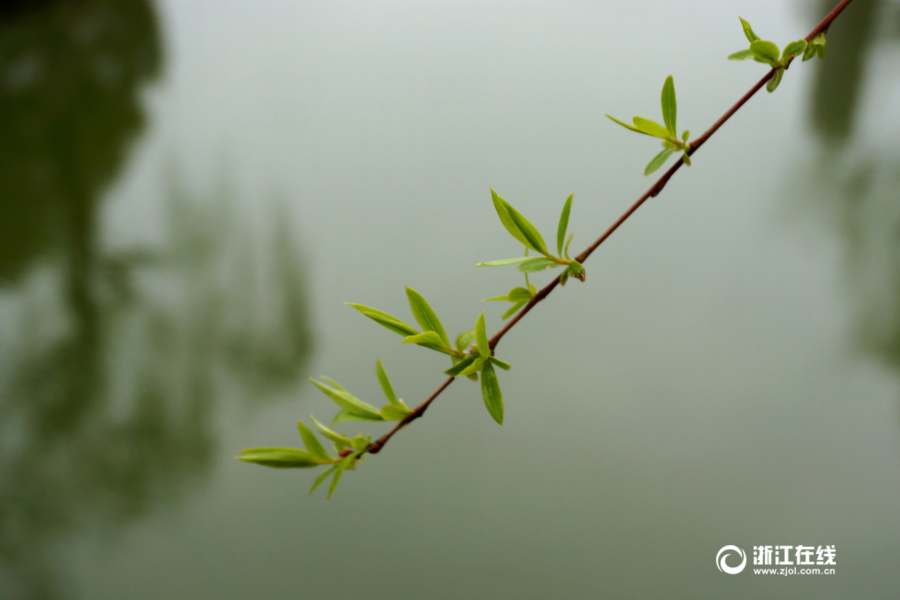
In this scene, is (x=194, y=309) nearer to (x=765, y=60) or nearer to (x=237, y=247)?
(x=237, y=247)

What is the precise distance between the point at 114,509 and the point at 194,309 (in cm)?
29

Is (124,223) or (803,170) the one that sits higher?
(803,170)

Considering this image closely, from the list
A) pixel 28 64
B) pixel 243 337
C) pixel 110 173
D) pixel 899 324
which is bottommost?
pixel 243 337

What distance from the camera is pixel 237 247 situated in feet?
3.06

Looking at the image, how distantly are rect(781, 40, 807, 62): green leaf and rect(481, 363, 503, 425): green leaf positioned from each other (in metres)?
0.09

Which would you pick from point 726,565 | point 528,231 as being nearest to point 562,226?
point 528,231

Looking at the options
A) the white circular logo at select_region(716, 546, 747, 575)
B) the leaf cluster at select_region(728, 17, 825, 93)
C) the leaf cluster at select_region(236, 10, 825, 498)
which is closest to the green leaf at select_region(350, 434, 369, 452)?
the leaf cluster at select_region(236, 10, 825, 498)

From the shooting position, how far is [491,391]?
11 cm

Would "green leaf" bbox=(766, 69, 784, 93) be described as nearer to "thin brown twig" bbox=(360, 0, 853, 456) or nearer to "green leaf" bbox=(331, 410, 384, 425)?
"thin brown twig" bbox=(360, 0, 853, 456)

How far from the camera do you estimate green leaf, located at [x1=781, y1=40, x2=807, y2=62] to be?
121mm

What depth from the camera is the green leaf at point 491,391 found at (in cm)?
11

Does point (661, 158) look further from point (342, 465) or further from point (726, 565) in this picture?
point (726, 565)

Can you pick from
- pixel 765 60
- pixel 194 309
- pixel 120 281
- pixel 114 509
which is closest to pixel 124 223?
pixel 120 281

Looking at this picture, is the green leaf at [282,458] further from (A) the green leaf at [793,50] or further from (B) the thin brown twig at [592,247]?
(A) the green leaf at [793,50]
